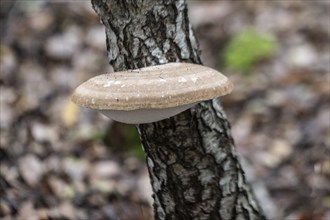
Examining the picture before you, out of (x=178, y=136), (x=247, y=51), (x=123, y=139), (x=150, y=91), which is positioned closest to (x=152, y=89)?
(x=150, y=91)

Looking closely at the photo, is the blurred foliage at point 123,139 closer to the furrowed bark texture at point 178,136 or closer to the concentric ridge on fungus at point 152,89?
the furrowed bark texture at point 178,136

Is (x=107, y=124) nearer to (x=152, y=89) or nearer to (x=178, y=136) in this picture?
(x=178, y=136)

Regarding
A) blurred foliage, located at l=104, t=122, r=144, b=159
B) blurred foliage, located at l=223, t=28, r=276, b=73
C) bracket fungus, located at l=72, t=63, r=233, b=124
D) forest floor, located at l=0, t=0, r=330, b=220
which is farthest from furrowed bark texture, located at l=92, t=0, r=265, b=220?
blurred foliage, located at l=223, t=28, r=276, b=73

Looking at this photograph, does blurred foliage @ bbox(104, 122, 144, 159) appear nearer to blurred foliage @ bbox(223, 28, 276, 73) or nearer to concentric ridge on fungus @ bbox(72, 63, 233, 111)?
blurred foliage @ bbox(223, 28, 276, 73)

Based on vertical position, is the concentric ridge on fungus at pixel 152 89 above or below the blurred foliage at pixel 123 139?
above

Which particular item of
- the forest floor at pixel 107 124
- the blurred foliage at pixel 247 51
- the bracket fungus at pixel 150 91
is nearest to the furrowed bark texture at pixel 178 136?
the bracket fungus at pixel 150 91

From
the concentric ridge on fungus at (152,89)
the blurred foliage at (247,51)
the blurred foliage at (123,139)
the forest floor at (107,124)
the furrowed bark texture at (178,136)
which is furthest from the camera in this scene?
the blurred foliage at (247,51)
